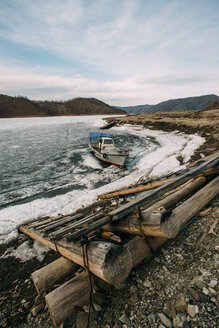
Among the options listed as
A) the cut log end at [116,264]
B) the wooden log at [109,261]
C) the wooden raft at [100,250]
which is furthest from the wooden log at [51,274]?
the cut log end at [116,264]

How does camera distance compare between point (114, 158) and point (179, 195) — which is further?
point (114, 158)

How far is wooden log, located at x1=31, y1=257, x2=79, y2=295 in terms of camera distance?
3469 mm

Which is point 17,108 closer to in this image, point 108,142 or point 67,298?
point 108,142

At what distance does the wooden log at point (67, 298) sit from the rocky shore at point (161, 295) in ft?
0.55

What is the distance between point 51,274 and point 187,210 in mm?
3387

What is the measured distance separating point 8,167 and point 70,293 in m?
18.4

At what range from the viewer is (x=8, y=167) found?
18328 mm

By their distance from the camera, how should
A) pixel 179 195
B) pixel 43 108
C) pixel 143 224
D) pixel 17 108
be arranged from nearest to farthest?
pixel 143 224, pixel 179 195, pixel 17 108, pixel 43 108

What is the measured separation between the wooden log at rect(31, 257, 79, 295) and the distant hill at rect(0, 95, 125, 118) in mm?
148685

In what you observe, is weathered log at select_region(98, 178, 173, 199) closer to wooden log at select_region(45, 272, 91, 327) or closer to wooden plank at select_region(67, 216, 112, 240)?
wooden plank at select_region(67, 216, 112, 240)

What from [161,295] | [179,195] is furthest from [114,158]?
[161,295]

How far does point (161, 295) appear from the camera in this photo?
2.97 meters

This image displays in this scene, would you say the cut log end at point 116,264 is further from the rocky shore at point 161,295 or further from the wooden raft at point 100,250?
the rocky shore at point 161,295

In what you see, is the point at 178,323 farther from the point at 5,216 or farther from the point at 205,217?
the point at 5,216
